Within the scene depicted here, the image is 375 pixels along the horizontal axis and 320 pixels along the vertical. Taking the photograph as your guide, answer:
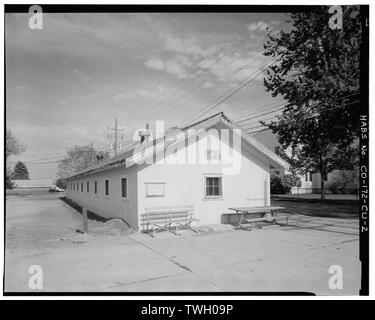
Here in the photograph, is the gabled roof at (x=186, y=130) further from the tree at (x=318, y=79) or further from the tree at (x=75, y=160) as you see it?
the tree at (x=75, y=160)

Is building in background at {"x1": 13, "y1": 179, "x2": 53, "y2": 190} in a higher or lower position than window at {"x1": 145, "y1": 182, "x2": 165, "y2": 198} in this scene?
lower

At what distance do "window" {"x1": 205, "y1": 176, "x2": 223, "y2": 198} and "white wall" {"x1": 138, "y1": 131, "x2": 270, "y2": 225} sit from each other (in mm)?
189

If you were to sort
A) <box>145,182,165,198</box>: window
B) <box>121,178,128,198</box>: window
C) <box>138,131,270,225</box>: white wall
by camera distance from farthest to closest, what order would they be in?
<box>121,178,128,198</box>: window < <box>138,131,270,225</box>: white wall < <box>145,182,165,198</box>: window

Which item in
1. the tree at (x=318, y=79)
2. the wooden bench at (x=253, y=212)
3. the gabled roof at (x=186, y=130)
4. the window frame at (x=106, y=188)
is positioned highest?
the tree at (x=318, y=79)

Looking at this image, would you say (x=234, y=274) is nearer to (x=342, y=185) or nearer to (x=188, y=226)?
(x=188, y=226)

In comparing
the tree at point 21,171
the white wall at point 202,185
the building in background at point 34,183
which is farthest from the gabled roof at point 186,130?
the tree at point 21,171

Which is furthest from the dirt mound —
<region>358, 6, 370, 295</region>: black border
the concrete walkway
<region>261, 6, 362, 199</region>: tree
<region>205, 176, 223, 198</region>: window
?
<region>261, 6, 362, 199</region>: tree

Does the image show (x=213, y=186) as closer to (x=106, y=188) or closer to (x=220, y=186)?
(x=220, y=186)

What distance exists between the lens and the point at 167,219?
12109mm

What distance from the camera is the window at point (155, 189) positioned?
39.7ft

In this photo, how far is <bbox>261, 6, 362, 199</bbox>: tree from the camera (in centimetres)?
1672

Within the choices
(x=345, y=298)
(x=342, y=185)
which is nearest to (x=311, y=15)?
(x=345, y=298)

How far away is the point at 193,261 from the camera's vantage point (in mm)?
7469

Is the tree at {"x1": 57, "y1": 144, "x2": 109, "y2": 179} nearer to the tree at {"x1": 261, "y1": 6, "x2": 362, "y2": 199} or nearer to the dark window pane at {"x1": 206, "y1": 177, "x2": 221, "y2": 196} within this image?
the tree at {"x1": 261, "y1": 6, "x2": 362, "y2": 199}
